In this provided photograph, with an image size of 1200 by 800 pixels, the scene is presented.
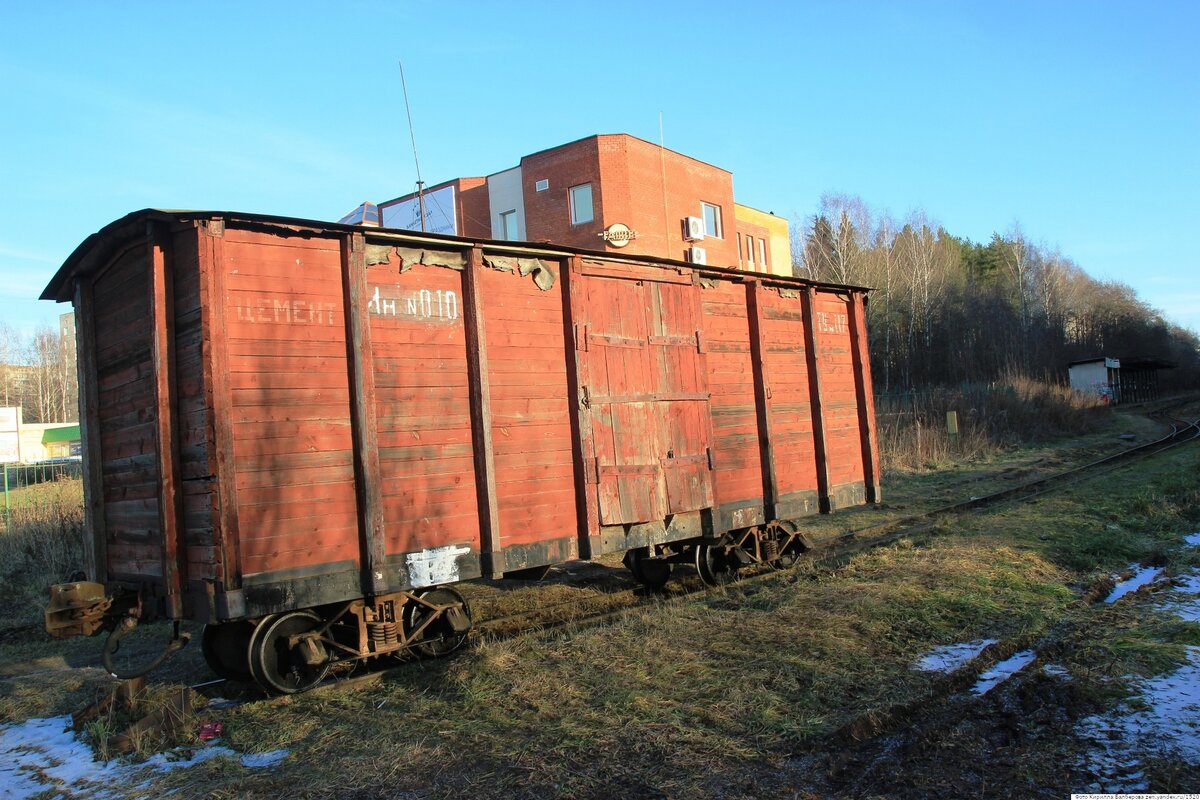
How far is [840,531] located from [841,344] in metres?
3.41

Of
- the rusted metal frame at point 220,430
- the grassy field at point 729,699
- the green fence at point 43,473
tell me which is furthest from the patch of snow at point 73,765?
the green fence at point 43,473

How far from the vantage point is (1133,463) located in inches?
764

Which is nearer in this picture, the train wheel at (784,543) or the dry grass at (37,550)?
the train wheel at (784,543)

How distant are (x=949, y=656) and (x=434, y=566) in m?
3.76

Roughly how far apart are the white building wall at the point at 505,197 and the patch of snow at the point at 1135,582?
26389mm

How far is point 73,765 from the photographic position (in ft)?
14.7

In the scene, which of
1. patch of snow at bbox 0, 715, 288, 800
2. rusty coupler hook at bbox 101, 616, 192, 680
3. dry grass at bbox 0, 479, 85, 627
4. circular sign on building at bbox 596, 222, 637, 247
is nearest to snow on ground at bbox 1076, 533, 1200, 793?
patch of snow at bbox 0, 715, 288, 800

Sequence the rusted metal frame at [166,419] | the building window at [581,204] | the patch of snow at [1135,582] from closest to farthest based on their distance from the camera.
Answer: the rusted metal frame at [166,419] < the patch of snow at [1135,582] < the building window at [581,204]

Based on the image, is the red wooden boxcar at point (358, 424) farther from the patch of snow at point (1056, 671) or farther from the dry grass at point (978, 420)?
the dry grass at point (978, 420)

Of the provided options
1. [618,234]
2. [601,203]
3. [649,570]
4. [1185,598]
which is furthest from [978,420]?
[649,570]

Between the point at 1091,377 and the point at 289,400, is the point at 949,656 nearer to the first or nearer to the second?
the point at 289,400

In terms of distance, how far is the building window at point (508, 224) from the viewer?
32031 mm

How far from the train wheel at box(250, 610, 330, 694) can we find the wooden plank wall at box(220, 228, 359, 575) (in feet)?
1.83

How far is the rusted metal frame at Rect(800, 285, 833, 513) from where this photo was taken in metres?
9.51
